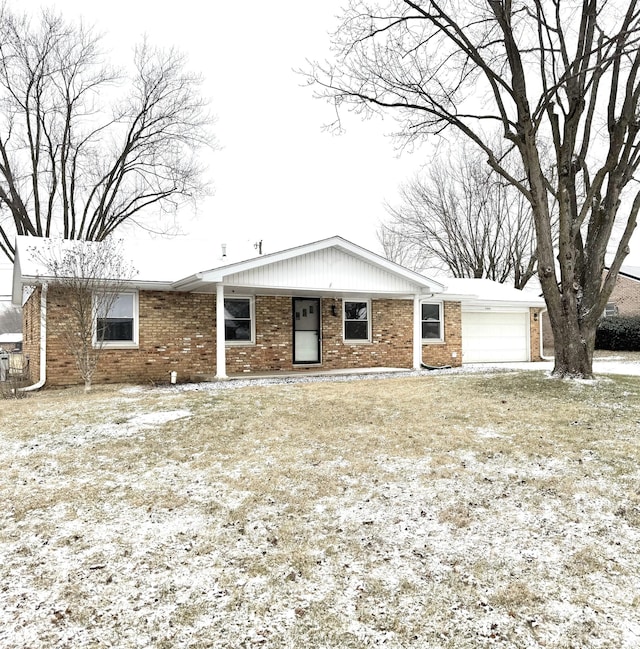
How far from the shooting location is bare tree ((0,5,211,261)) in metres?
22.0

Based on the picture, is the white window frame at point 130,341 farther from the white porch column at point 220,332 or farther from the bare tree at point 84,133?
the bare tree at point 84,133

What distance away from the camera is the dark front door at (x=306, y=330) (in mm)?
14906

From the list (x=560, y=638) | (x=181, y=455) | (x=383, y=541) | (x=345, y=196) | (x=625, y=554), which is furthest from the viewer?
(x=345, y=196)

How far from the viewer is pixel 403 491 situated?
14.5ft

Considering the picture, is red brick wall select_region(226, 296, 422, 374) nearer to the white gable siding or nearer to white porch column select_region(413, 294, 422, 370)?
white porch column select_region(413, 294, 422, 370)

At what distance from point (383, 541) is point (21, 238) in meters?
13.4

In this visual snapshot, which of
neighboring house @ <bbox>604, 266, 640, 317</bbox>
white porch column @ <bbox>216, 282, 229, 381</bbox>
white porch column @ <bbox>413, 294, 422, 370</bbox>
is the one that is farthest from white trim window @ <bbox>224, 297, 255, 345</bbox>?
neighboring house @ <bbox>604, 266, 640, 317</bbox>

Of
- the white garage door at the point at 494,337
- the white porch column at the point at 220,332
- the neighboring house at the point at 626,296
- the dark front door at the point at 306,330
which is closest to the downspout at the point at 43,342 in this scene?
the white porch column at the point at 220,332

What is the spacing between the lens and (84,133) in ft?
79.5

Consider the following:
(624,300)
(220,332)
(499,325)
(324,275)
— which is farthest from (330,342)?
(624,300)

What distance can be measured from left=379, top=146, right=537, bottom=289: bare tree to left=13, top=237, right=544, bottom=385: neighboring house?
34.7 feet

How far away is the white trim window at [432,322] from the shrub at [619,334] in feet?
36.6

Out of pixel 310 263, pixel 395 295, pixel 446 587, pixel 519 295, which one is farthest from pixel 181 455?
pixel 519 295

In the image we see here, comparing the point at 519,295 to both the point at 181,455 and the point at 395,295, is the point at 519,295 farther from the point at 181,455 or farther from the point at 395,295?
the point at 181,455
